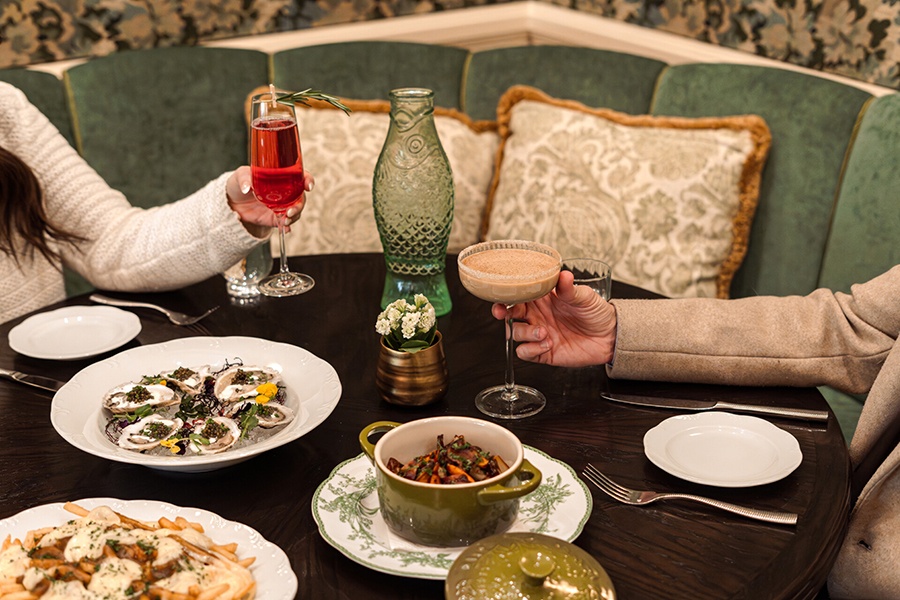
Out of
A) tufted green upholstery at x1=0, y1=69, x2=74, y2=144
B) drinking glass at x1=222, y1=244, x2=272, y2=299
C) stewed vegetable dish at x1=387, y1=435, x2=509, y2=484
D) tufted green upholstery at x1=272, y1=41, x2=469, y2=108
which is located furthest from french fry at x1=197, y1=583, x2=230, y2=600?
tufted green upholstery at x1=272, y1=41, x2=469, y2=108

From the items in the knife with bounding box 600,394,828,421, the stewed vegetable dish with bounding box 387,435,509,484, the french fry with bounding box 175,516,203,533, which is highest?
the stewed vegetable dish with bounding box 387,435,509,484

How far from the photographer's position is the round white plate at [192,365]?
1.08 m

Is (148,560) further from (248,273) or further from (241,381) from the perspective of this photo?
(248,273)

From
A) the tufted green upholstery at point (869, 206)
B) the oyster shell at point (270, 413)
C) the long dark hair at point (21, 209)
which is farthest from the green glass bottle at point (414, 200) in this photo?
the tufted green upholstery at point (869, 206)

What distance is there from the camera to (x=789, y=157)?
7.64 feet

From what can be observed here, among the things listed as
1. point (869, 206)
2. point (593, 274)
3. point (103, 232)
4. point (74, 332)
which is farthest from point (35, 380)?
point (869, 206)

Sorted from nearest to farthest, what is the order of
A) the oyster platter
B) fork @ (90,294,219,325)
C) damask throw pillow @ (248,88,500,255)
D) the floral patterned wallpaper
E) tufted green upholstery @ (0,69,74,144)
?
the oyster platter < fork @ (90,294,219,325) < the floral patterned wallpaper < tufted green upholstery @ (0,69,74,144) < damask throw pillow @ (248,88,500,255)

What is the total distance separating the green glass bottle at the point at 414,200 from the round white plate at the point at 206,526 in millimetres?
672

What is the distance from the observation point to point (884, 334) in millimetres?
1362

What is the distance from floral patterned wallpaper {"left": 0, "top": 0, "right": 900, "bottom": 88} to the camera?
242cm

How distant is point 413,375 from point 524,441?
0.57 feet

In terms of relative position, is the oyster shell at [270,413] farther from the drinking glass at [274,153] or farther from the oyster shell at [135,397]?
the drinking glass at [274,153]

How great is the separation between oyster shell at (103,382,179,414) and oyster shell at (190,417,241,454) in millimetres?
74

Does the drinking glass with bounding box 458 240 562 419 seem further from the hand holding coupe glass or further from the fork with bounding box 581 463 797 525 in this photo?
the fork with bounding box 581 463 797 525
